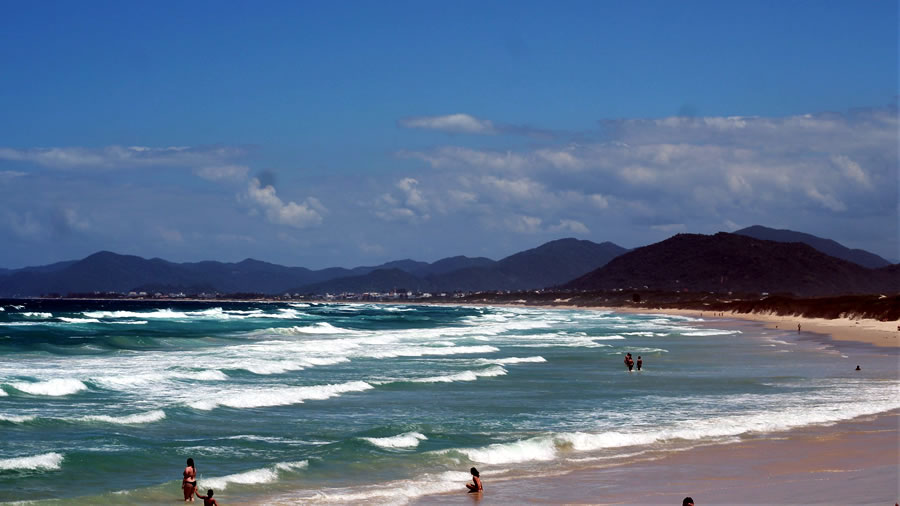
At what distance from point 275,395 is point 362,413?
4.34m

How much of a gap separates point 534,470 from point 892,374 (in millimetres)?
21277

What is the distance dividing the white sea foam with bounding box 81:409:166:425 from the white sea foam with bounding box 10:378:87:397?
552cm

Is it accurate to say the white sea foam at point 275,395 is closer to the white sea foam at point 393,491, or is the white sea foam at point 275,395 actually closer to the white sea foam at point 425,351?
the white sea foam at point 393,491

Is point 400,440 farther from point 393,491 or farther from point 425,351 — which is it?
point 425,351

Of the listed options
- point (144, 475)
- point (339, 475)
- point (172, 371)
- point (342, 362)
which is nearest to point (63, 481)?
point (144, 475)

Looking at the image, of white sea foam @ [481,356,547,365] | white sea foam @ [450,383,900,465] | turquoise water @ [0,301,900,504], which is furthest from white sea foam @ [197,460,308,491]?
white sea foam @ [481,356,547,365]

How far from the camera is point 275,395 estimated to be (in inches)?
1121

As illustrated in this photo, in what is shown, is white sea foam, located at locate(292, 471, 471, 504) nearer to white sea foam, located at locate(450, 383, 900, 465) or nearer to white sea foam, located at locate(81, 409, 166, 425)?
white sea foam, located at locate(450, 383, 900, 465)

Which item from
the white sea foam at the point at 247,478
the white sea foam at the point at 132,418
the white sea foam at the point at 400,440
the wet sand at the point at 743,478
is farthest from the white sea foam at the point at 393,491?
the white sea foam at the point at 132,418

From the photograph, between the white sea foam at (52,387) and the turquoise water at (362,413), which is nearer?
the turquoise water at (362,413)

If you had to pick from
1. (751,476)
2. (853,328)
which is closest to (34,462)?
(751,476)

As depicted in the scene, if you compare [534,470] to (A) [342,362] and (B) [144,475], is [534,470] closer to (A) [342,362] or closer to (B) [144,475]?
(B) [144,475]

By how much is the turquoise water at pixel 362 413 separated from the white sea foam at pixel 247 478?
36mm

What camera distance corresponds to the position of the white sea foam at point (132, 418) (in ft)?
75.6
